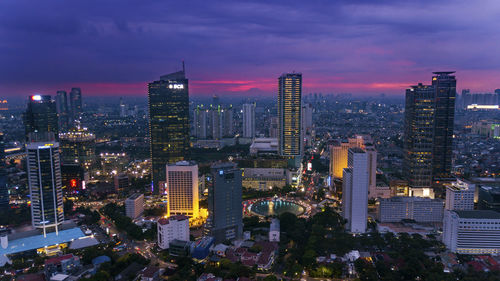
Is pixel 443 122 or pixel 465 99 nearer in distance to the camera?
pixel 443 122

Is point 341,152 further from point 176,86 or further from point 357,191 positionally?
point 176,86

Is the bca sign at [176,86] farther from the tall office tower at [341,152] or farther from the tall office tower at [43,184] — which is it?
the tall office tower at [341,152]

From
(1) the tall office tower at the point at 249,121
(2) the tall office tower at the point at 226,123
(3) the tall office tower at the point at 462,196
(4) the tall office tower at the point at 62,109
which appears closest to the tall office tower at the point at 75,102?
(4) the tall office tower at the point at 62,109

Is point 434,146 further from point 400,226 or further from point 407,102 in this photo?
point 400,226

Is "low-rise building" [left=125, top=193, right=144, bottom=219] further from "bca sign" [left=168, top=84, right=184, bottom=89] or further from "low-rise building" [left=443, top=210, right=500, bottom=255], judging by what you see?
"low-rise building" [left=443, top=210, right=500, bottom=255]

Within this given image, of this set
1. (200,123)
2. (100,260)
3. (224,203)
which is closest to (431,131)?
(224,203)
